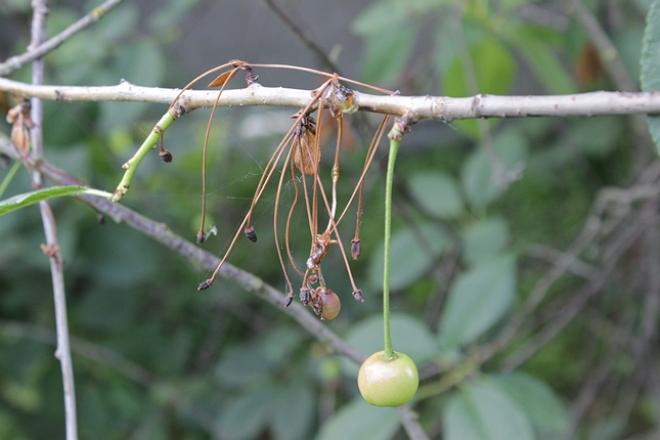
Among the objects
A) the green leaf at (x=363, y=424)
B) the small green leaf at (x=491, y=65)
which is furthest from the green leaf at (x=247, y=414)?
the small green leaf at (x=491, y=65)

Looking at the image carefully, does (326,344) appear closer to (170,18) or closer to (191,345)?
(170,18)

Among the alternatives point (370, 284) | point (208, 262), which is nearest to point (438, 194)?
point (370, 284)

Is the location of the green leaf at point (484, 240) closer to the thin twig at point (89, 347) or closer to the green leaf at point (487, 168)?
the green leaf at point (487, 168)

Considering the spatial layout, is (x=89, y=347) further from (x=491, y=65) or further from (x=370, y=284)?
(x=491, y=65)

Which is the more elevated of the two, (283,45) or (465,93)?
(283,45)

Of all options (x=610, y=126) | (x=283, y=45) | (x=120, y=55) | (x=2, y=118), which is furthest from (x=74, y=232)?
(x=283, y=45)

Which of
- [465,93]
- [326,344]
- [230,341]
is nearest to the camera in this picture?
[326,344]
